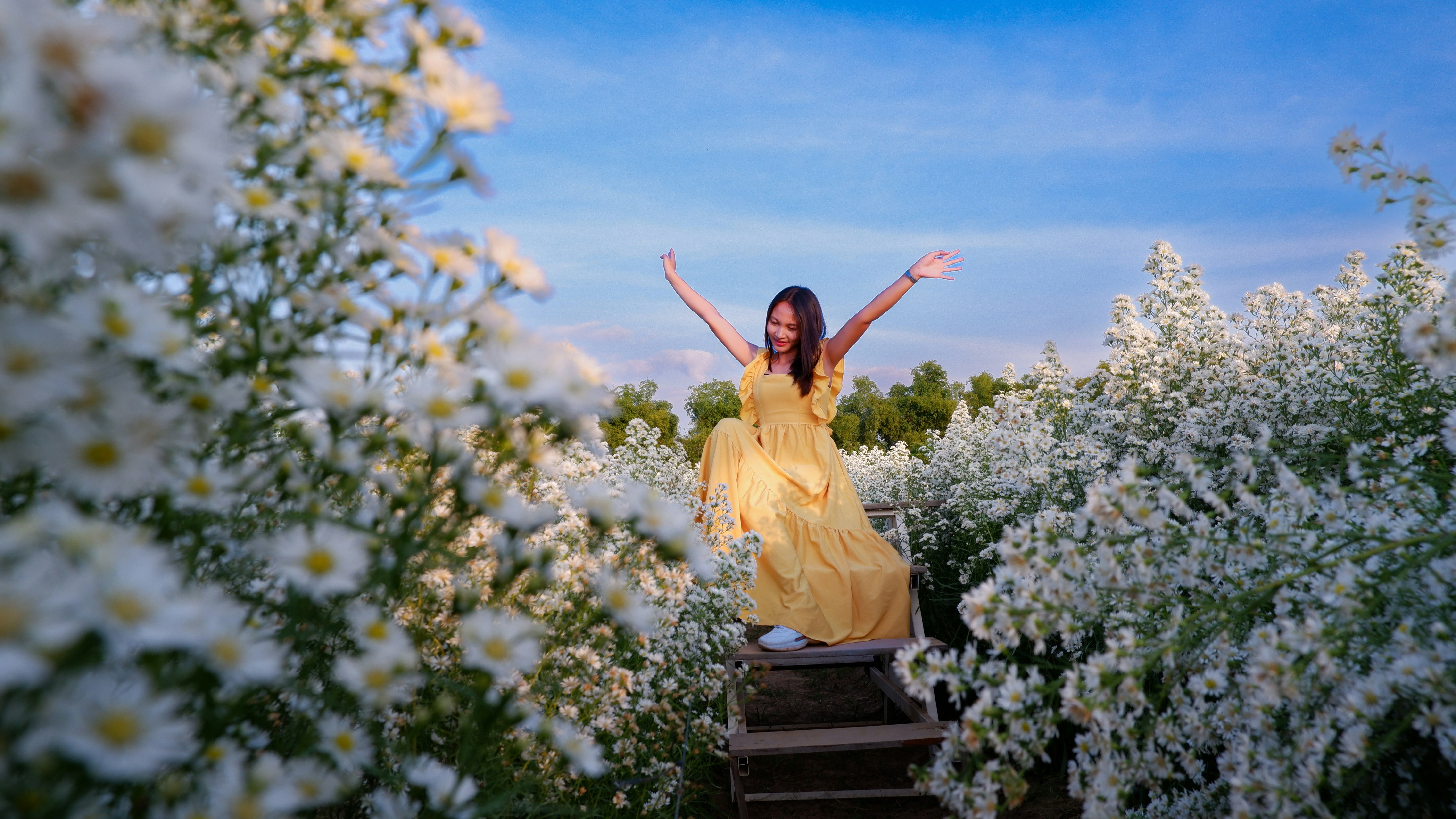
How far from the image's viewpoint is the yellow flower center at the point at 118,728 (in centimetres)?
48

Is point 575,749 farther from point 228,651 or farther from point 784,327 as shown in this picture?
point 784,327

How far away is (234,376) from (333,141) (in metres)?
0.30

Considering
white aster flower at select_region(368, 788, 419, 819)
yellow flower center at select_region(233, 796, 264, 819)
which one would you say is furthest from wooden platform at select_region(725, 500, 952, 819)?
yellow flower center at select_region(233, 796, 264, 819)

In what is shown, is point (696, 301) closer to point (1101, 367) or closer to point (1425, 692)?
point (1101, 367)

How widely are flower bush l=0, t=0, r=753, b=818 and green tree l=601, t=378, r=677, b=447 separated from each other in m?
7.30

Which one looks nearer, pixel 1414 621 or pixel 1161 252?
pixel 1414 621

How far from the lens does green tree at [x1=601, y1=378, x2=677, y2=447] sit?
941 cm

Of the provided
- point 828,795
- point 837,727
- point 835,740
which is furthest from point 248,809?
point 837,727

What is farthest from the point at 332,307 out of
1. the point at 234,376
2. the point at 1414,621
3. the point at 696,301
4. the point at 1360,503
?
the point at 696,301

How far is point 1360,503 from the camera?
1.64 metres

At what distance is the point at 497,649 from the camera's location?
834 millimetres

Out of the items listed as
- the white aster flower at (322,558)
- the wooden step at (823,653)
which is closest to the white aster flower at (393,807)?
the white aster flower at (322,558)

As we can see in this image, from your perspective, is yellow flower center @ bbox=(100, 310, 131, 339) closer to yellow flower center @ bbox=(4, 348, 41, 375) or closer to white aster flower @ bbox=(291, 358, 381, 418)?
yellow flower center @ bbox=(4, 348, 41, 375)

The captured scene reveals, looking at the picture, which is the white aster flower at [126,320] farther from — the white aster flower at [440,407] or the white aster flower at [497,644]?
the white aster flower at [497,644]
